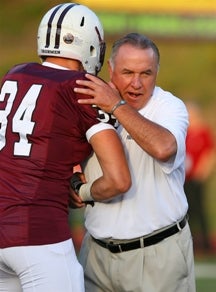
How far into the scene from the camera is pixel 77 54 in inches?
168

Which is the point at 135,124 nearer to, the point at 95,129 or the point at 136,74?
the point at 95,129

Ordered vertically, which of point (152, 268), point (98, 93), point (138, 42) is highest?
point (138, 42)

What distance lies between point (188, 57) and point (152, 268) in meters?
11.0

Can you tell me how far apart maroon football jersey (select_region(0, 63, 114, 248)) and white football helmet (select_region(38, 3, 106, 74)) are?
0.13m

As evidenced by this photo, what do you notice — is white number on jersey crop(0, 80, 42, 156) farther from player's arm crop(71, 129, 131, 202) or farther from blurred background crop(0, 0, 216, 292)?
blurred background crop(0, 0, 216, 292)

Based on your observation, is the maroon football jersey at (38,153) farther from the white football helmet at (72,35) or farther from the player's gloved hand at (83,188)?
the player's gloved hand at (83,188)

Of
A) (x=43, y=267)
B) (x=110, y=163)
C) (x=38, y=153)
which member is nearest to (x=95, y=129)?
(x=110, y=163)

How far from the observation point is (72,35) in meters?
4.27

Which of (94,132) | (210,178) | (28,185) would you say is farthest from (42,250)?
(210,178)

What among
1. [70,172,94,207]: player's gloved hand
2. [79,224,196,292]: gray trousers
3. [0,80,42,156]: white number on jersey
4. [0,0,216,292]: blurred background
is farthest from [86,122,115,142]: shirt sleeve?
[0,0,216,292]: blurred background

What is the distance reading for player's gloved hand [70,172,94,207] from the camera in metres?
4.46

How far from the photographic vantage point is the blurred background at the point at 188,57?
1109 cm

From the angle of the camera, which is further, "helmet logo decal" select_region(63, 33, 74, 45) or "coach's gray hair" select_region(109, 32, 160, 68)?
"coach's gray hair" select_region(109, 32, 160, 68)

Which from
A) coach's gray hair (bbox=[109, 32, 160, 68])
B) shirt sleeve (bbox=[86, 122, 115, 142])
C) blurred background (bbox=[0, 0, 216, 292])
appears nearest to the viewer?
shirt sleeve (bbox=[86, 122, 115, 142])
